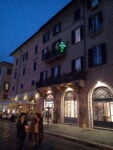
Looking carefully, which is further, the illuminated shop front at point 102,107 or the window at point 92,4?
the window at point 92,4

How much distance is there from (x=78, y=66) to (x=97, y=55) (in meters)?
2.79

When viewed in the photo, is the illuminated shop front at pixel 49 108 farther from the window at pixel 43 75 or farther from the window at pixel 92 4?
the window at pixel 92 4

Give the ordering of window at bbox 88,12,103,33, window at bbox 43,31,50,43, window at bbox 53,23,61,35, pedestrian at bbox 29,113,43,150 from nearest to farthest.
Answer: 1. pedestrian at bbox 29,113,43,150
2. window at bbox 88,12,103,33
3. window at bbox 53,23,61,35
4. window at bbox 43,31,50,43

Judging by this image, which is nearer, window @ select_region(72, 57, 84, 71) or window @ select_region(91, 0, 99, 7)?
window @ select_region(91, 0, 99, 7)

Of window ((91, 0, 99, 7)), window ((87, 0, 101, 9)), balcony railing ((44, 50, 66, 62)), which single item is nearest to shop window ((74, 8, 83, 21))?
window ((87, 0, 101, 9))

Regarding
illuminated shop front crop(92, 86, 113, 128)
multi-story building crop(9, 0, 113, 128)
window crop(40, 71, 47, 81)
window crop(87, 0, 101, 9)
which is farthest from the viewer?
window crop(40, 71, 47, 81)

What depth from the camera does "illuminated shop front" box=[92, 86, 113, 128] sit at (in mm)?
14560

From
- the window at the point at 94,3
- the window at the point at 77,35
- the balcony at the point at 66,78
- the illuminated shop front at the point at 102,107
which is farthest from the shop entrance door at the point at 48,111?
the window at the point at 94,3

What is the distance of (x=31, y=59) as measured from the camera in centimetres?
2927

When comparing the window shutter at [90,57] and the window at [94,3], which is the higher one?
the window at [94,3]

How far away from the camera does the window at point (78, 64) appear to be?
17953mm

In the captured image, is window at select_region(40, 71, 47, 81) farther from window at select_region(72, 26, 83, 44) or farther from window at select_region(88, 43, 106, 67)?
window at select_region(88, 43, 106, 67)

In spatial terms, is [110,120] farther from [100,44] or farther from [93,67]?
[100,44]

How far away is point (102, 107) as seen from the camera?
15273mm
